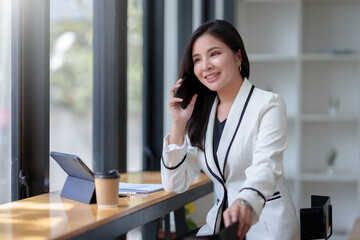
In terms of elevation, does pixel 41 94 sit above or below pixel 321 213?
above

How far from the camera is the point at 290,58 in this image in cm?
467

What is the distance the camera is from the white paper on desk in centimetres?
233

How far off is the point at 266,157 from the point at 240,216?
0.33 metres

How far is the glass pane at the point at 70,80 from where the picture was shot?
100 inches

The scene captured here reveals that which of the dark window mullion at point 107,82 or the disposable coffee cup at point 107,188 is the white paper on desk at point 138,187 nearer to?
the disposable coffee cup at point 107,188

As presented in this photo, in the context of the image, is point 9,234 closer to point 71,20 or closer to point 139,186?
point 139,186

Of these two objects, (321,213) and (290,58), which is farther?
(290,58)

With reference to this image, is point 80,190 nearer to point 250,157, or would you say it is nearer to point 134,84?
point 250,157

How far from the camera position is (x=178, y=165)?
Result: 2.19 meters

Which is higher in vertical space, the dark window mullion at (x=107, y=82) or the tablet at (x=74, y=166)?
the dark window mullion at (x=107, y=82)

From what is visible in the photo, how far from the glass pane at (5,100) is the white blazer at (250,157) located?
0.65 metres

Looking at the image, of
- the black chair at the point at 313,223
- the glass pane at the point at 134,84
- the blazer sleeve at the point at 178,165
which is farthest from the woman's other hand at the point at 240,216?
the glass pane at the point at 134,84

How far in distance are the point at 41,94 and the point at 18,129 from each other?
18 cm

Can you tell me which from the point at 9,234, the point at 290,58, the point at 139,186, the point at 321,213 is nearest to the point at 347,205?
the point at 290,58
